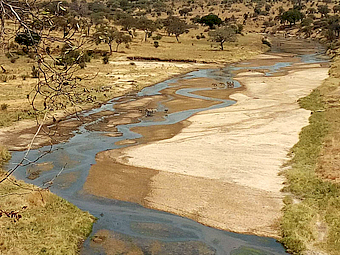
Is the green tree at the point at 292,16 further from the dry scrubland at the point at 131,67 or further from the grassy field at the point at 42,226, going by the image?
the grassy field at the point at 42,226

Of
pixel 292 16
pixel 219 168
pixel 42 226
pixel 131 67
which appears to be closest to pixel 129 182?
pixel 219 168

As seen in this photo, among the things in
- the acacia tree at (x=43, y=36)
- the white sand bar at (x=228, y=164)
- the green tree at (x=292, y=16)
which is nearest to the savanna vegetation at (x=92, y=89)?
the acacia tree at (x=43, y=36)

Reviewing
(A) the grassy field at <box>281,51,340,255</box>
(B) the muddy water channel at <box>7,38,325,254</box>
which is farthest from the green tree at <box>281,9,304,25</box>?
(A) the grassy field at <box>281,51,340,255</box>

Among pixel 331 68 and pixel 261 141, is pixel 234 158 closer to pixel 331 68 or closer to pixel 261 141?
pixel 261 141

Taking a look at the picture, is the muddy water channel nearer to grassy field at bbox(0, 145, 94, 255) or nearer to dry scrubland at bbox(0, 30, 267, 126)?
grassy field at bbox(0, 145, 94, 255)

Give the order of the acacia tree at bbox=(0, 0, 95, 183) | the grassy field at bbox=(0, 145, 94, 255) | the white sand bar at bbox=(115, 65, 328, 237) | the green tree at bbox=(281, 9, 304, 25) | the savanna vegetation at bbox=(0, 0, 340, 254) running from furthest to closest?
the green tree at bbox=(281, 9, 304, 25), the white sand bar at bbox=(115, 65, 328, 237), the grassy field at bbox=(0, 145, 94, 255), the savanna vegetation at bbox=(0, 0, 340, 254), the acacia tree at bbox=(0, 0, 95, 183)

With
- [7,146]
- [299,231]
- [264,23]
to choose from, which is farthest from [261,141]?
[264,23]

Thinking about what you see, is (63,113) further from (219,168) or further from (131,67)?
(131,67)
